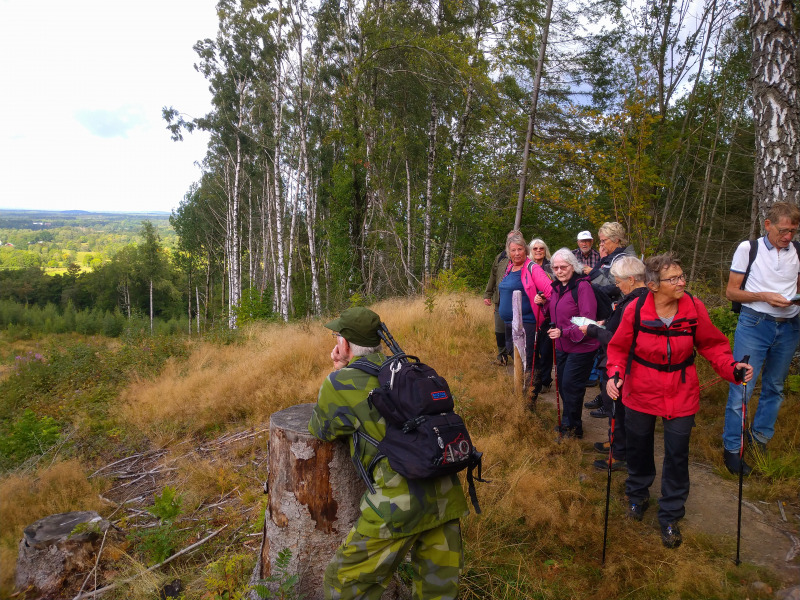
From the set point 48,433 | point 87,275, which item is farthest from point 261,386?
point 87,275

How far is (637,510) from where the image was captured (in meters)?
3.12

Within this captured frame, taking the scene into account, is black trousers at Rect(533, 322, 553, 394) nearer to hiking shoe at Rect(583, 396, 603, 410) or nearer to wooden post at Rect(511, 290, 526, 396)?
wooden post at Rect(511, 290, 526, 396)

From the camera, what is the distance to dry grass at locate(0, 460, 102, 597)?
3.92 meters

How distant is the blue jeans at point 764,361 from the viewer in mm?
3492

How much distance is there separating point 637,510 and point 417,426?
7.44ft

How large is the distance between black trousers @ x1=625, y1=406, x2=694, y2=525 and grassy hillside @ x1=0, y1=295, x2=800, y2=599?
192 mm

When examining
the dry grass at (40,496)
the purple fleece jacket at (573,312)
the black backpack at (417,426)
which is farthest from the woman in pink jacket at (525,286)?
the dry grass at (40,496)

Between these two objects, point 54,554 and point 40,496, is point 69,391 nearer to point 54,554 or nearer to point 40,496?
point 40,496

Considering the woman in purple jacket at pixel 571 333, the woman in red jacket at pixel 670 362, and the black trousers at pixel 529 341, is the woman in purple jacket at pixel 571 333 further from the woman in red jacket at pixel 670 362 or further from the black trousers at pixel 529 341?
the woman in red jacket at pixel 670 362

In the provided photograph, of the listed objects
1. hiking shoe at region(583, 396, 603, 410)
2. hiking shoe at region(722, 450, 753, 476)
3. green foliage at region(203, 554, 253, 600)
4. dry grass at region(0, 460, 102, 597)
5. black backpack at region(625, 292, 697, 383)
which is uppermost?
black backpack at region(625, 292, 697, 383)

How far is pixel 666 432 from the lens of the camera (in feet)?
9.52

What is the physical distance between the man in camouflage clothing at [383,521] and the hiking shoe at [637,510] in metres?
1.80

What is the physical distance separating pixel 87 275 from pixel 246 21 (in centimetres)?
4916

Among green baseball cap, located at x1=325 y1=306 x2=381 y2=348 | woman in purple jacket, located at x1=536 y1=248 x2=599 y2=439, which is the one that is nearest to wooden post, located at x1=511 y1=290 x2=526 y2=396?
woman in purple jacket, located at x1=536 y1=248 x2=599 y2=439
